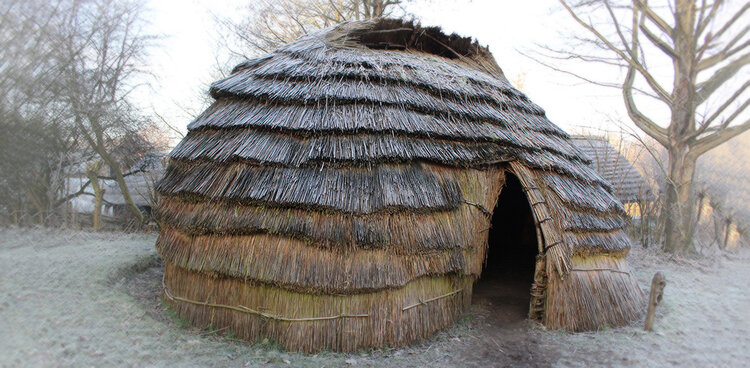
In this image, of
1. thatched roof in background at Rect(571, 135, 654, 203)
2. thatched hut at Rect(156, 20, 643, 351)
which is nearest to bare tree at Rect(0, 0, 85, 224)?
thatched hut at Rect(156, 20, 643, 351)

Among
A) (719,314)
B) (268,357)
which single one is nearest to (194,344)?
(268,357)

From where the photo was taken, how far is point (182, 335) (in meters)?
4.06

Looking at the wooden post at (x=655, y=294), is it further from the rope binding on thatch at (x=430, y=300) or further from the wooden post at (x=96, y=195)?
the wooden post at (x=96, y=195)

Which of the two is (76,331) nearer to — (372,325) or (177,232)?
(177,232)

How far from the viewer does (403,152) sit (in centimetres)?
443

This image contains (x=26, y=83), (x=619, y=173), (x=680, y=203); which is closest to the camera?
(x=26, y=83)

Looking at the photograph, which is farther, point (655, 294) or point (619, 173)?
point (619, 173)

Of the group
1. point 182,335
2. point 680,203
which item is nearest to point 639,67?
point 680,203

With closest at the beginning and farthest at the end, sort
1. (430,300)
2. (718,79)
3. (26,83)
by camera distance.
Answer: (26,83) → (430,300) → (718,79)

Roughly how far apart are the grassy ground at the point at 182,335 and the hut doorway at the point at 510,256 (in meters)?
0.65

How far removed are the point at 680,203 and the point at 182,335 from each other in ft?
37.5

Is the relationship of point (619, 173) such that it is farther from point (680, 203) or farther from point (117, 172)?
point (117, 172)

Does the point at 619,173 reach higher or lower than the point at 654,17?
lower

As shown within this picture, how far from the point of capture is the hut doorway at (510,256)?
615 centimetres
